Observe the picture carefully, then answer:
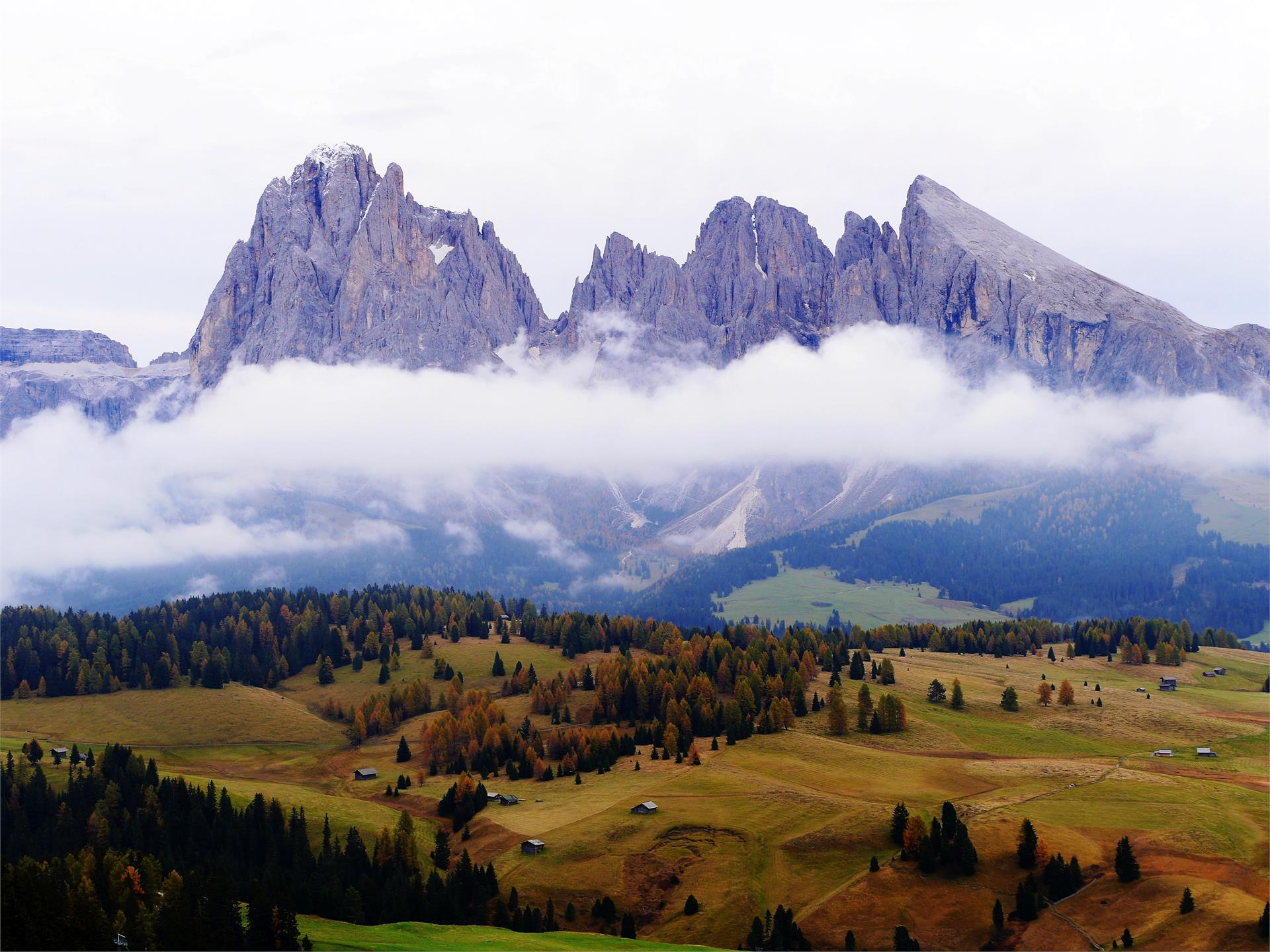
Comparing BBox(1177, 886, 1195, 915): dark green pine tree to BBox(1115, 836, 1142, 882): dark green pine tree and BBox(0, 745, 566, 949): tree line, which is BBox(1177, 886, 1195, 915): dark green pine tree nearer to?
BBox(1115, 836, 1142, 882): dark green pine tree

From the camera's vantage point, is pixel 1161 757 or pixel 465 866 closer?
pixel 465 866

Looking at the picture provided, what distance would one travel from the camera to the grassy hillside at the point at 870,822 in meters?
110

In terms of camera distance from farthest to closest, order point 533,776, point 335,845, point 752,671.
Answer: point 752,671, point 533,776, point 335,845

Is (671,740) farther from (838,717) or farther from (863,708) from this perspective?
(863,708)

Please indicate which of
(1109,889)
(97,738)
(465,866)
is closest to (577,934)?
(465,866)

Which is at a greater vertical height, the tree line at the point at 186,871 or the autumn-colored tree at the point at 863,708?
the autumn-colored tree at the point at 863,708

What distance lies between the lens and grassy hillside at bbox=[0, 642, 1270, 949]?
110 m

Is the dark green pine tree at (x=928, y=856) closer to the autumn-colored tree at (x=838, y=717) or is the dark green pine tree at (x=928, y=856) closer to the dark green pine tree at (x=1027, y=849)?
the dark green pine tree at (x=1027, y=849)

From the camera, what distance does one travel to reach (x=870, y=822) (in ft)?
433

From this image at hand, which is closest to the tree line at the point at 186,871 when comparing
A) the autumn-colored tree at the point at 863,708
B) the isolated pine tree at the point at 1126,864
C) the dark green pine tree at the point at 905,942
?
the dark green pine tree at the point at 905,942

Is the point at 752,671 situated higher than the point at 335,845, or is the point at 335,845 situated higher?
the point at 752,671

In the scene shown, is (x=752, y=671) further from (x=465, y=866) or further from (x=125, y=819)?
(x=125, y=819)

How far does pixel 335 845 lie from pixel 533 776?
41.7 metres

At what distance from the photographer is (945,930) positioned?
11206cm
